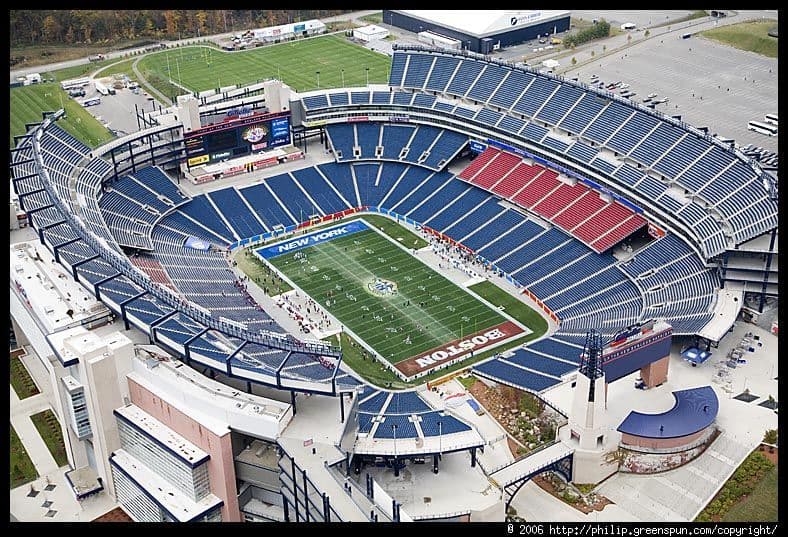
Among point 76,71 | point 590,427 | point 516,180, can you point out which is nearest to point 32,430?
point 590,427

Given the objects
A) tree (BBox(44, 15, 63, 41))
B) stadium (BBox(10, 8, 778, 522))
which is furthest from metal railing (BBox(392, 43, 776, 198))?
tree (BBox(44, 15, 63, 41))

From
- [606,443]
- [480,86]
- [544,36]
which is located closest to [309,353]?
[606,443]

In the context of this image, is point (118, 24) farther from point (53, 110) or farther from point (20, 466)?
point (20, 466)

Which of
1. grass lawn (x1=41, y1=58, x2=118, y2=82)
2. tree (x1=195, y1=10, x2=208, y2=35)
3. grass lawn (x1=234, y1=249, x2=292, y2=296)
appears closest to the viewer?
grass lawn (x1=234, y1=249, x2=292, y2=296)

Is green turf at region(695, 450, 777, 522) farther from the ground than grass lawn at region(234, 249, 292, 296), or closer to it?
closer to it

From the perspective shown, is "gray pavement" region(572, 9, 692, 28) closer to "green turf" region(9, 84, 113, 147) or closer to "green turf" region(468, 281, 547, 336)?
"green turf" region(9, 84, 113, 147)

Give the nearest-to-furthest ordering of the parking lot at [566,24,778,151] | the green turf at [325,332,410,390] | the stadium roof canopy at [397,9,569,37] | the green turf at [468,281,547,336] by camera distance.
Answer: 1. the green turf at [325,332,410,390]
2. the green turf at [468,281,547,336]
3. the parking lot at [566,24,778,151]
4. the stadium roof canopy at [397,9,569,37]

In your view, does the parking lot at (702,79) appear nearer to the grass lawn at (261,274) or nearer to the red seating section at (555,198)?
the red seating section at (555,198)
